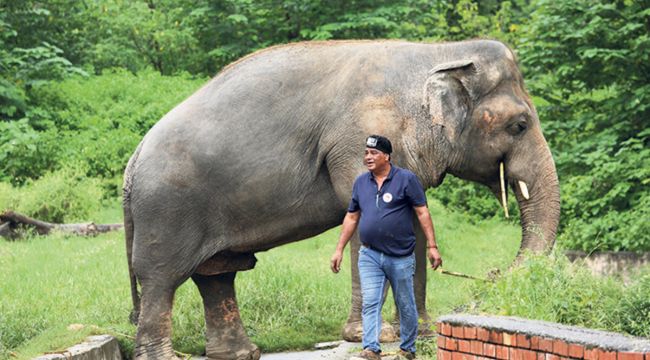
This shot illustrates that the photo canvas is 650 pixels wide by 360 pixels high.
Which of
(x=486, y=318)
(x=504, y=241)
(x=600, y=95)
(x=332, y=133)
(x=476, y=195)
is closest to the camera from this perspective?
(x=486, y=318)

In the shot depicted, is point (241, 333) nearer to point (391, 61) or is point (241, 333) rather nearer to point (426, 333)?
point (426, 333)

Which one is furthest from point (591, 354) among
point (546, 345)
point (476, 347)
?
point (476, 347)

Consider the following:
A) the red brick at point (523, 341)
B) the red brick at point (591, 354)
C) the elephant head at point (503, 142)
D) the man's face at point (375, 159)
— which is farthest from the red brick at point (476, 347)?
the elephant head at point (503, 142)

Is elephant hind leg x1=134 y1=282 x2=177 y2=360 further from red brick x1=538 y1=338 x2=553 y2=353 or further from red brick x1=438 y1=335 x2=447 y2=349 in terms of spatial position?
red brick x1=538 y1=338 x2=553 y2=353

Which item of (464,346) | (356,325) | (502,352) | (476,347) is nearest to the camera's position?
(502,352)

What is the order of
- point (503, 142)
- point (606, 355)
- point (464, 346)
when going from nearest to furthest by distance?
point (606, 355), point (464, 346), point (503, 142)

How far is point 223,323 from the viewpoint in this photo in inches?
410

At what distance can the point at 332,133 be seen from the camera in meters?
9.87

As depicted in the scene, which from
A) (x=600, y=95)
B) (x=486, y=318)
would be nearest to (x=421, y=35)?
(x=600, y=95)

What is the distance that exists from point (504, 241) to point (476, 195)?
2501 mm

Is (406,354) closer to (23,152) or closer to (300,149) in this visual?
(300,149)

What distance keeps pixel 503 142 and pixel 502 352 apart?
340 centimetres

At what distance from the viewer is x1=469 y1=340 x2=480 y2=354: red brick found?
24.2 feet

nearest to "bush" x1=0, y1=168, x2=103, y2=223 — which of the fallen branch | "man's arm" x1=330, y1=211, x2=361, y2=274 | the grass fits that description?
the fallen branch
